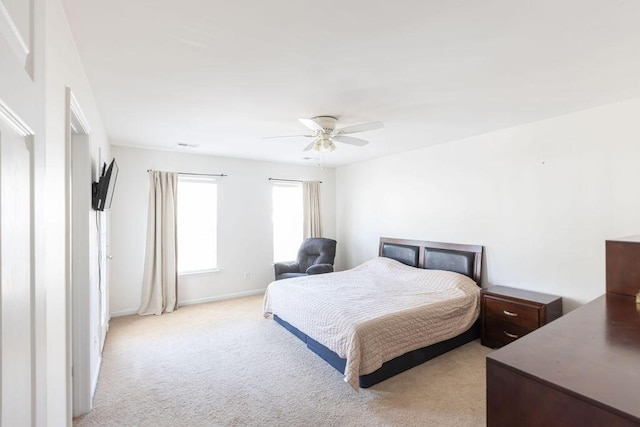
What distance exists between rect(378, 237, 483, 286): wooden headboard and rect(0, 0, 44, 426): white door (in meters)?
4.19

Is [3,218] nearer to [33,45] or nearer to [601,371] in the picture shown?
[33,45]

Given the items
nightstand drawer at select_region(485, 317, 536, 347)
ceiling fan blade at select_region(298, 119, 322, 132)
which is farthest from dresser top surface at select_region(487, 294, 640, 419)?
ceiling fan blade at select_region(298, 119, 322, 132)

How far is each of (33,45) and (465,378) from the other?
3418mm

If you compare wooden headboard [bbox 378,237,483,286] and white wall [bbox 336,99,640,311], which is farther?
wooden headboard [bbox 378,237,483,286]

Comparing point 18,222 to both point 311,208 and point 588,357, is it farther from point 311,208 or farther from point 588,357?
point 311,208

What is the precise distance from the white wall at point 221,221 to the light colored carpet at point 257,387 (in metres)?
1.10

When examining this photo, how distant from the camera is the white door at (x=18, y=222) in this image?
53cm

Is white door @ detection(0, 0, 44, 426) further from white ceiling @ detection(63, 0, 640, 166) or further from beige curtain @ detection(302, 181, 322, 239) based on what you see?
beige curtain @ detection(302, 181, 322, 239)

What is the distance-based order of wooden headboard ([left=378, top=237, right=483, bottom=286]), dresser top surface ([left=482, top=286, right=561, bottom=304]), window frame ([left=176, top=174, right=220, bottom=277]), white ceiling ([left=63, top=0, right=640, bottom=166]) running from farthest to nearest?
window frame ([left=176, top=174, right=220, bottom=277]), wooden headboard ([left=378, top=237, right=483, bottom=286]), dresser top surface ([left=482, top=286, right=561, bottom=304]), white ceiling ([left=63, top=0, right=640, bottom=166])

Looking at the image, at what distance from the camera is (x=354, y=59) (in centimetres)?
201

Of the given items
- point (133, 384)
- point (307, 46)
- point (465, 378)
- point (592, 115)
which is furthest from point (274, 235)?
point (592, 115)

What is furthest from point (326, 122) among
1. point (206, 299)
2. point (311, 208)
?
point (206, 299)

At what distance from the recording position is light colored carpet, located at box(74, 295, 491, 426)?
2242mm

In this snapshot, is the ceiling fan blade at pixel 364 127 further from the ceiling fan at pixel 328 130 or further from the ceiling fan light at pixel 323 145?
the ceiling fan light at pixel 323 145
